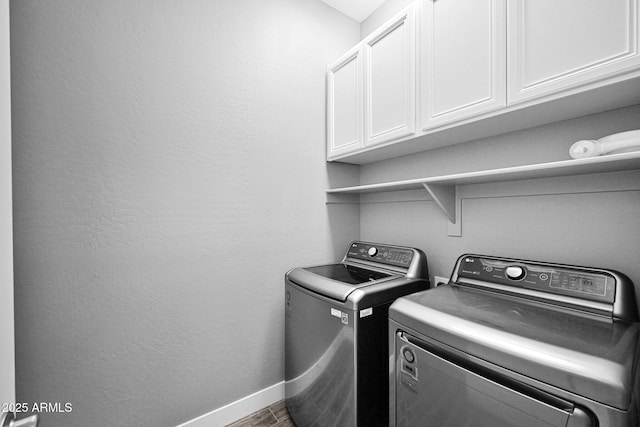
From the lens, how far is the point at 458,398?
2.65 ft

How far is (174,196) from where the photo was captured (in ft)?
4.65

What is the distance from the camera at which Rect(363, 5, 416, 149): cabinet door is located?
1.41 metres

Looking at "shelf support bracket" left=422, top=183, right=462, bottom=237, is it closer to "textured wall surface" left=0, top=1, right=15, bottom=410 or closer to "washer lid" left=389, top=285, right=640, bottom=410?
"washer lid" left=389, top=285, right=640, bottom=410

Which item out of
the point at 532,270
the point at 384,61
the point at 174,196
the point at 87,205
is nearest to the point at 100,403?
the point at 87,205

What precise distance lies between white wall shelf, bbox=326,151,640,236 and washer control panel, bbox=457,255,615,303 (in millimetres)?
329

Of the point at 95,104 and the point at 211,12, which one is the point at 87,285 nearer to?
the point at 95,104

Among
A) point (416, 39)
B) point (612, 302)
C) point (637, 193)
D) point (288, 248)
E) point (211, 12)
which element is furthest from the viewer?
point (288, 248)

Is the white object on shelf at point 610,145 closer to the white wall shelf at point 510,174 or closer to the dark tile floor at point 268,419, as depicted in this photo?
the white wall shelf at point 510,174

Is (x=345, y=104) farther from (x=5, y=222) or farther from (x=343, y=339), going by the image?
(x=5, y=222)

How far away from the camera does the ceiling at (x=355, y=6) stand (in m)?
1.96

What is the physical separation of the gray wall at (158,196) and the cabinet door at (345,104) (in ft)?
0.39

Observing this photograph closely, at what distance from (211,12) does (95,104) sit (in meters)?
0.85

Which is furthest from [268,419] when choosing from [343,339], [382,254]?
[382,254]

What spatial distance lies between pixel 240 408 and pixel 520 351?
5.28 ft
